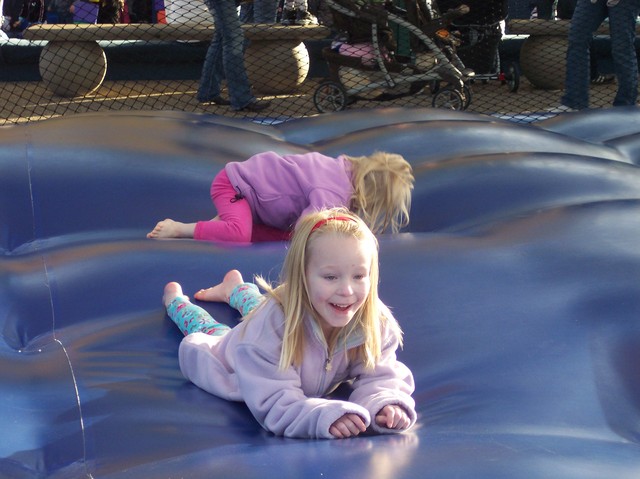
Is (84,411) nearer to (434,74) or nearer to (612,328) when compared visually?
(612,328)

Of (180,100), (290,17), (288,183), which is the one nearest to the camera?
(288,183)

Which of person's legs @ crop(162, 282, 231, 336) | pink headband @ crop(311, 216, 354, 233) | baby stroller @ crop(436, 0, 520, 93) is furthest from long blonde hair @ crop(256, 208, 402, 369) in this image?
baby stroller @ crop(436, 0, 520, 93)

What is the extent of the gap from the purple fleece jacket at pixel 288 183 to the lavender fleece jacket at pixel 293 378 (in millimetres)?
852

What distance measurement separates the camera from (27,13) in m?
8.02

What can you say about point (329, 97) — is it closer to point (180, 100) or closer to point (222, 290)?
point (180, 100)

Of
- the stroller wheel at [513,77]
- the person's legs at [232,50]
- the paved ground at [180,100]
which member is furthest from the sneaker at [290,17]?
the stroller wheel at [513,77]

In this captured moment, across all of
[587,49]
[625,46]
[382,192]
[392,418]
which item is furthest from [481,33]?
[392,418]

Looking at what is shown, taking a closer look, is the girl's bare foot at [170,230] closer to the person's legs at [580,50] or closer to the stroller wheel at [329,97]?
the stroller wheel at [329,97]

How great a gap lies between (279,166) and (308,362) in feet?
3.50

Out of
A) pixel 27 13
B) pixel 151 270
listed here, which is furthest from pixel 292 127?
pixel 27 13

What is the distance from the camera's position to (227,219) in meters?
2.62

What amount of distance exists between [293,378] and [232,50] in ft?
13.8

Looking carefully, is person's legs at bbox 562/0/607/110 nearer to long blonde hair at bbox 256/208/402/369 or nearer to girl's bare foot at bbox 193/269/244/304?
girl's bare foot at bbox 193/269/244/304

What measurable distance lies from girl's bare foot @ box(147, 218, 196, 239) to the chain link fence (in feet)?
9.19
